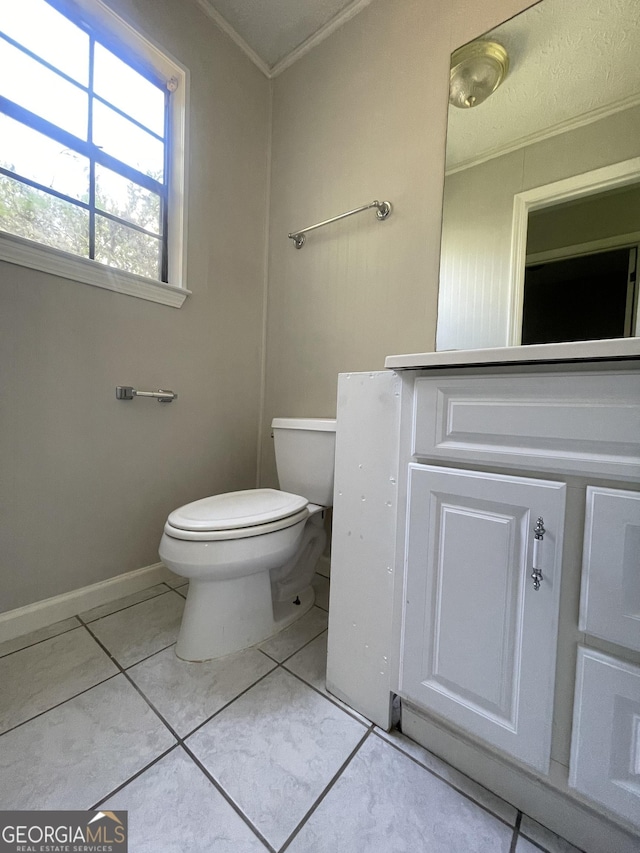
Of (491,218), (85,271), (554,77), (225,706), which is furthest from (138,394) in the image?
(554,77)

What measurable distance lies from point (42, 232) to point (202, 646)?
1431 millimetres

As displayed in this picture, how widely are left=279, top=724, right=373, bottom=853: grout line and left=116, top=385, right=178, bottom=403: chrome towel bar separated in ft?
4.01

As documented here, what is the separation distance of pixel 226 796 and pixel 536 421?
903 millimetres

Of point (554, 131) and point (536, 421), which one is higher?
point (554, 131)

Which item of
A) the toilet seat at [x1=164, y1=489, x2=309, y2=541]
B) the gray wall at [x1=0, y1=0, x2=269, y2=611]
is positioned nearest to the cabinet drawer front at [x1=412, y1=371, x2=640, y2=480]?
the toilet seat at [x1=164, y1=489, x2=309, y2=541]

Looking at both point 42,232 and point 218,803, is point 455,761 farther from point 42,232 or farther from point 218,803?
point 42,232

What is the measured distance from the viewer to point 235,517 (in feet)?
3.29

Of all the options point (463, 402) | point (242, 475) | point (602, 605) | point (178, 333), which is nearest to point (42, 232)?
point (178, 333)

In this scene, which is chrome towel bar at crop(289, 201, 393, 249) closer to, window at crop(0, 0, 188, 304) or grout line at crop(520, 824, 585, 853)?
window at crop(0, 0, 188, 304)

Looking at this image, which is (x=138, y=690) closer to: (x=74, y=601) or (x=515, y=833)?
(x=74, y=601)

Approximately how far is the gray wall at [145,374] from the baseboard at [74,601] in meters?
0.03

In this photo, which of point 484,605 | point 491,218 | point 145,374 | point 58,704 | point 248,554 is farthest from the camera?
point 145,374

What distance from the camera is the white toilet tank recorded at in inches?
49.5

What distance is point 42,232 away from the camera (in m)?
1.14
